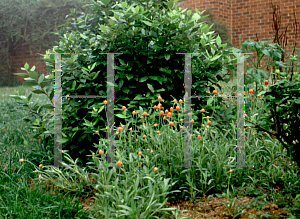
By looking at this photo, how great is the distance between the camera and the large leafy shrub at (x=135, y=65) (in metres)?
2.80

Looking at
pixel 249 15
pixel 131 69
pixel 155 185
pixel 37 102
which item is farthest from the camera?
pixel 249 15

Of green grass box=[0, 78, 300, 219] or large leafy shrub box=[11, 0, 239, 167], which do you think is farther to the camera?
large leafy shrub box=[11, 0, 239, 167]

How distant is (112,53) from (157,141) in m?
1.03

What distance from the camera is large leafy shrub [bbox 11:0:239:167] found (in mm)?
2797

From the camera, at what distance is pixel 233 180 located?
7.47 feet

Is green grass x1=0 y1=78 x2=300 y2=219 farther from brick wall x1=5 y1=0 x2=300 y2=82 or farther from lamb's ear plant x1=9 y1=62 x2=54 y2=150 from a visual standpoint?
brick wall x1=5 y1=0 x2=300 y2=82

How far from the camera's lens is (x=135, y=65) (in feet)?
9.66

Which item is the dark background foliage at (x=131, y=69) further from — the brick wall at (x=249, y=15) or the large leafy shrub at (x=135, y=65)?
the brick wall at (x=249, y=15)

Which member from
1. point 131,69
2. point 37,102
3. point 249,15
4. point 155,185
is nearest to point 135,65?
point 131,69

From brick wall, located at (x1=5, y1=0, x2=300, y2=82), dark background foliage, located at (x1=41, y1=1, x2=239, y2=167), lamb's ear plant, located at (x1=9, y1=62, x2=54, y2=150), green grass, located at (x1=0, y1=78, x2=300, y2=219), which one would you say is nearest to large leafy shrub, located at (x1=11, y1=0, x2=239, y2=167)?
dark background foliage, located at (x1=41, y1=1, x2=239, y2=167)

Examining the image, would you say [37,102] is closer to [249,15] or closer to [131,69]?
[131,69]

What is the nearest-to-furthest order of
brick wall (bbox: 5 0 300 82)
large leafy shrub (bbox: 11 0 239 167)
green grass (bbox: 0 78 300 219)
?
green grass (bbox: 0 78 300 219), large leafy shrub (bbox: 11 0 239 167), brick wall (bbox: 5 0 300 82)

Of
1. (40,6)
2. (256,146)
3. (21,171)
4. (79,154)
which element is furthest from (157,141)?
(40,6)

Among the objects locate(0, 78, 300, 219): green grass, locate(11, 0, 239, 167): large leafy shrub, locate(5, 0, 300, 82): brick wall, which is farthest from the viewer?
locate(5, 0, 300, 82): brick wall
